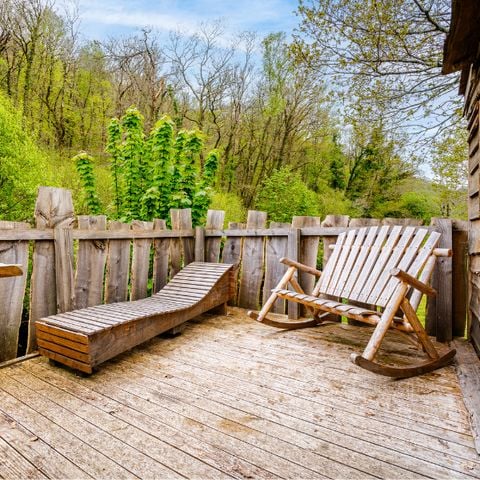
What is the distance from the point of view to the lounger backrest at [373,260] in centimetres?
260

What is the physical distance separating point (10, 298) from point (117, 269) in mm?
921

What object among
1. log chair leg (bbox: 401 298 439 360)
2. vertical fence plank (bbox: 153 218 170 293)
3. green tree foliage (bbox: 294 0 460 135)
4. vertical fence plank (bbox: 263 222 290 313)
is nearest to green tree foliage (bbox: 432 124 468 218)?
green tree foliage (bbox: 294 0 460 135)

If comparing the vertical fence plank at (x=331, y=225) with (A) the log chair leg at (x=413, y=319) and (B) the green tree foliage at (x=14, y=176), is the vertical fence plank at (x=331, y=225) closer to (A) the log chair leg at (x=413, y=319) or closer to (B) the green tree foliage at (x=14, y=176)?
(A) the log chair leg at (x=413, y=319)


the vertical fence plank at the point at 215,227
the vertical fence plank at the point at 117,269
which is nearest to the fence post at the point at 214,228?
the vertical fence plank at the point at 215,227

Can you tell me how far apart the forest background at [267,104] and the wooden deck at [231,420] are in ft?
11.3

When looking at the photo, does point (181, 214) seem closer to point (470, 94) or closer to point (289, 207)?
point (470, 94)

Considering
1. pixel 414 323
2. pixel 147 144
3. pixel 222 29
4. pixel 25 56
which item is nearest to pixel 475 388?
pixel 414 323

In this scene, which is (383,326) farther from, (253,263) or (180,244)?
(180,244)

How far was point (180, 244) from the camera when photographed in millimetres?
3920

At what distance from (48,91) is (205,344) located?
1480 centimetres

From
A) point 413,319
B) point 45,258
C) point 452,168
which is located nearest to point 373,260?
point 413,319

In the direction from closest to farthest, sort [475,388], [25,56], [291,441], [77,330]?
[291,441] → [475,388] → [77,330] → [25,56]

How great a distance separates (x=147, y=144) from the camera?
4.84 meters

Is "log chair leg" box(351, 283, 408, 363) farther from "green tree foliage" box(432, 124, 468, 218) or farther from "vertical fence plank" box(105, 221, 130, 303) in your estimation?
"green tree foliage" box(432, 124, 468, 218)
